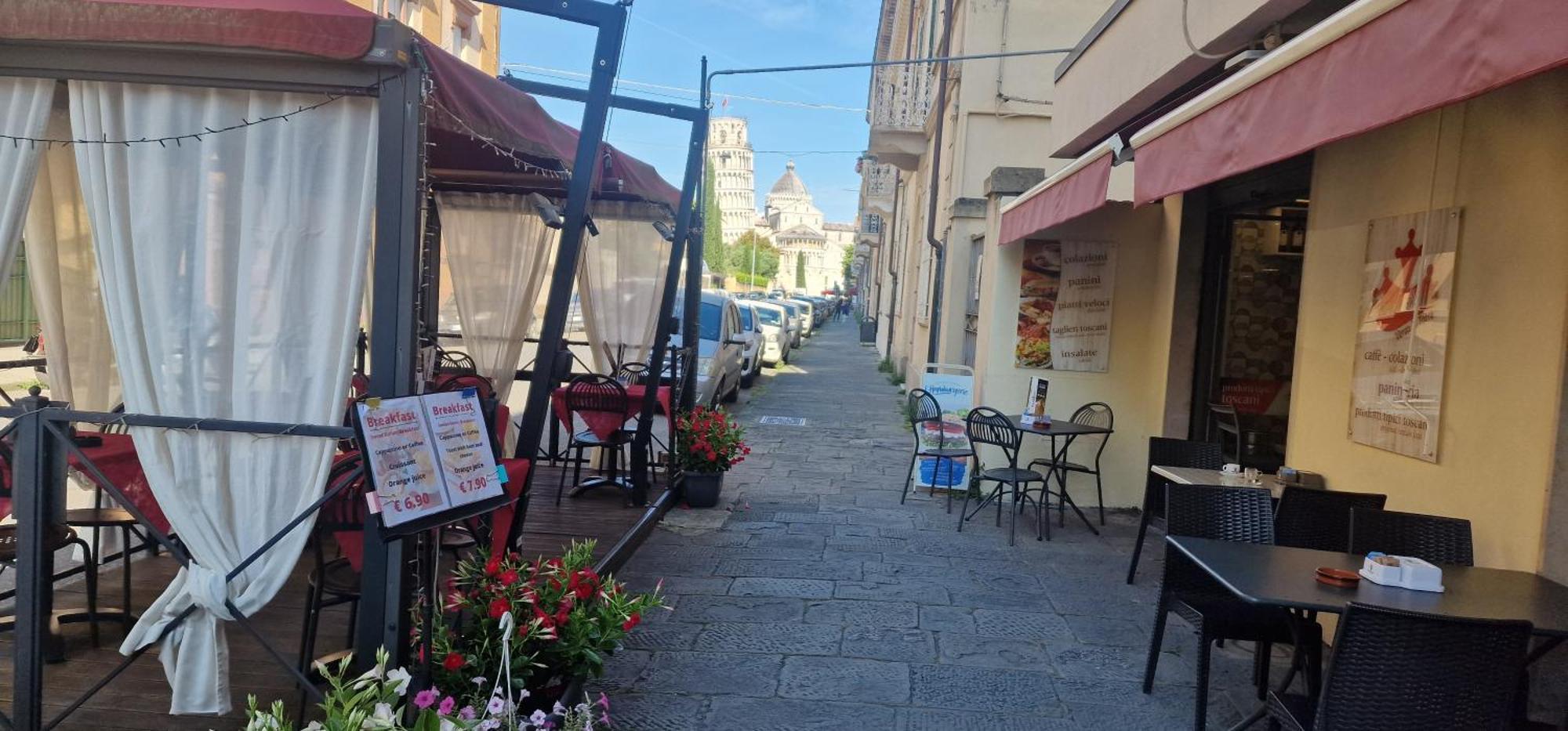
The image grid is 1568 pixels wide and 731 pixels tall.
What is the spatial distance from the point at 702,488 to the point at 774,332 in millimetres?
14510

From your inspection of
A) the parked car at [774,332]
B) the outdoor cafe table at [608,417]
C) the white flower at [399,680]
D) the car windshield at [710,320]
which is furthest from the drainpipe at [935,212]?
the white flower at [399,680]

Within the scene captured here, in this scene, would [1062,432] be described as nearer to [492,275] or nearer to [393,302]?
[492,275]

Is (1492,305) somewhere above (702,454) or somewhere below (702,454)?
above

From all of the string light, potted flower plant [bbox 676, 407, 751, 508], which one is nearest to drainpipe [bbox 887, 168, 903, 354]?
potted flower plant [bbox 676, 407, 751, 508]

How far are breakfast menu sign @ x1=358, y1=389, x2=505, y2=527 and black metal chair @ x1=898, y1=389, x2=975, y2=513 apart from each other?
497 cm

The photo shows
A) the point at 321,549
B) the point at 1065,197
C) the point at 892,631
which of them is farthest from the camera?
the point at 1065,197

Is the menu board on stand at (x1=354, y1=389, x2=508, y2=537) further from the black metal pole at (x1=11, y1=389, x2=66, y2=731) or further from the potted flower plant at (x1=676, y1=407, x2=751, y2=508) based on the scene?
the potted flower plant at (x1=676, y1=407, x2=751, y2=508)

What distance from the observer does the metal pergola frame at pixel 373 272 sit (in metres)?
3.05

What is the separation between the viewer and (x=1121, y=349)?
7.82 metres

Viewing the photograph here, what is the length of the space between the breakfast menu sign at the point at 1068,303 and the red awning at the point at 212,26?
5921 millimetres

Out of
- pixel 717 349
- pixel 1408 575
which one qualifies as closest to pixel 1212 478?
pixel 1408 575

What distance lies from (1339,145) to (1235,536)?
7.90ft

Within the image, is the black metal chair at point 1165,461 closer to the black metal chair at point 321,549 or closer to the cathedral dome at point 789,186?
the black metal chair at point 321,549

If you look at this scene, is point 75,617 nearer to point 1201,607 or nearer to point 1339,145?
point 1201,607
